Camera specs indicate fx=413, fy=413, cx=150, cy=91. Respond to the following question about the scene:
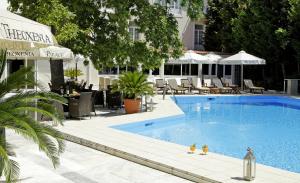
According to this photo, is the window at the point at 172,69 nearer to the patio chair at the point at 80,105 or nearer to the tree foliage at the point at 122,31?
the tree foliage at the point at 122,31

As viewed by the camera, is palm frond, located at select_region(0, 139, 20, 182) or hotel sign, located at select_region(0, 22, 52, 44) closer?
palm frond, located at select_region(0, 139, 20, 182)

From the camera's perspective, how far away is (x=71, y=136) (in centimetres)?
1131

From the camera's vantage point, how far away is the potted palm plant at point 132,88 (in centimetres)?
1647

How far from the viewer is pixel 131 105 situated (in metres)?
16.5

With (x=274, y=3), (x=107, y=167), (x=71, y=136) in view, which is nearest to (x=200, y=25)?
(x=274, y=3)

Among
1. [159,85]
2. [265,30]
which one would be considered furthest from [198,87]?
[265,30]

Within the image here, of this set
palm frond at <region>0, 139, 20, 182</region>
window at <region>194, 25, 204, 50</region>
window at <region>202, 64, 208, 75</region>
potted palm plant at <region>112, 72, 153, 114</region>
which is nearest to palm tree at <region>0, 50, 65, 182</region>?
palm frond at <region>0, 139, 20, 182</region>

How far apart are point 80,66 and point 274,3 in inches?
590

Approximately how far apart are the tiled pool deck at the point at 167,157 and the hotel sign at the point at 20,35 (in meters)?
3.28

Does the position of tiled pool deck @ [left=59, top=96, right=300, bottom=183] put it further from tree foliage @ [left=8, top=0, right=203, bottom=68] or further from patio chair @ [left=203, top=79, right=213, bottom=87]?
patio chair @ [left=203, top=79, right=213, bottom=87]

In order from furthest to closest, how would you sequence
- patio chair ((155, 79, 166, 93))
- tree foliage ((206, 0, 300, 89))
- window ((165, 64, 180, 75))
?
window ((165, 64, 180, 75)) < tree foliage ((206, 0, 300, 89)) < patio chair ((155, 79, 166, 93))

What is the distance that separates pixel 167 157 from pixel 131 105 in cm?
763

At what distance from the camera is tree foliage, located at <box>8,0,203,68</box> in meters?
16.9

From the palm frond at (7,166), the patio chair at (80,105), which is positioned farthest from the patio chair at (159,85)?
the palm frond at (7,166)
